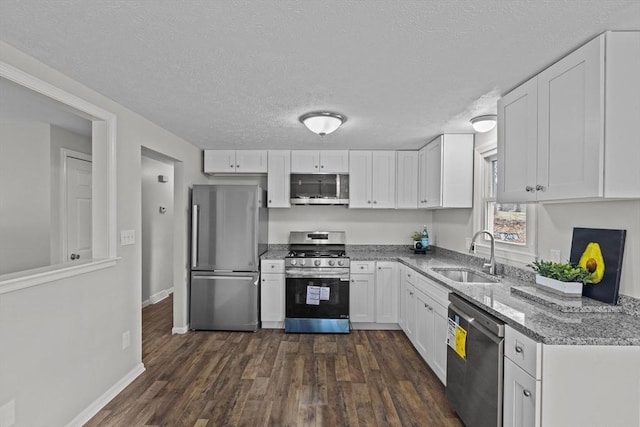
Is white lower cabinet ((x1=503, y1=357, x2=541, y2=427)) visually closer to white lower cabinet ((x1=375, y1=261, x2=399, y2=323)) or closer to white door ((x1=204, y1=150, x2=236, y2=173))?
white lower cabinet ((x1=375, y1=261, x2=399, y2=323))

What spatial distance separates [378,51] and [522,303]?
1.66 m

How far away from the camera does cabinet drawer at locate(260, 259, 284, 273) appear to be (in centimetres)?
409

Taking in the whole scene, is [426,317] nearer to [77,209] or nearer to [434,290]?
[434,290]

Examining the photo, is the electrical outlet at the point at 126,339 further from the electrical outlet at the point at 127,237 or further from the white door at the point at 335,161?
the white door at the point at 335,161

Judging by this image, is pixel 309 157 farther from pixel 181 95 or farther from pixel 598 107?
pixel 598 107

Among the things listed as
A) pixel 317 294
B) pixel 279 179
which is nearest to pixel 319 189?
pixel 279 179

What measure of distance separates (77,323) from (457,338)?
256 centimetres

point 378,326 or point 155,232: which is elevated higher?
point 155,232

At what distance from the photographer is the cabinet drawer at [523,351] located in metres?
1.50

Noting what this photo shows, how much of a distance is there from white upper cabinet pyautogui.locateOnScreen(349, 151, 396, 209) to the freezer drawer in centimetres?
169

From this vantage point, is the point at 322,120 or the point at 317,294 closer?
the point at 322,120

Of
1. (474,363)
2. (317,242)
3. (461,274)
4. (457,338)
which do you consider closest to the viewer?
(474,363)

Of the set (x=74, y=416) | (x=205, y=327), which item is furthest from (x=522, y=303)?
(x=205, y=327)

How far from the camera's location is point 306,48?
5.73 ft
